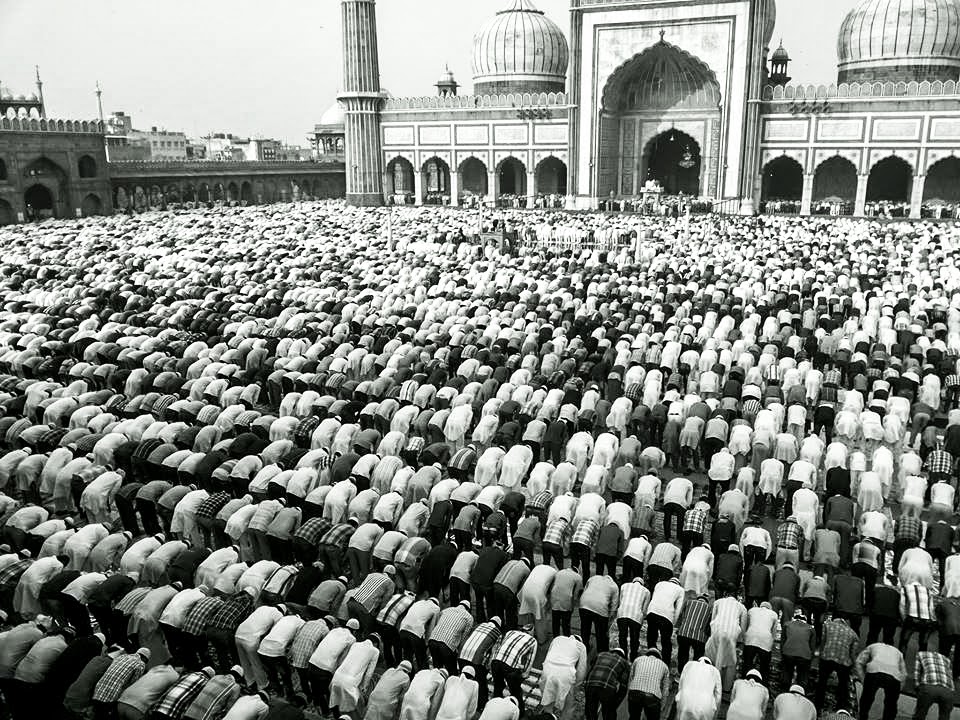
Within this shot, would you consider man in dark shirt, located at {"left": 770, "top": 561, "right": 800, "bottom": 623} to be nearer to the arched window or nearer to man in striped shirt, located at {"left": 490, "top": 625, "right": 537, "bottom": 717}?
man in striped shirt, located at {"left": 490, "top": 625, "right": 537, "bottom": 717}

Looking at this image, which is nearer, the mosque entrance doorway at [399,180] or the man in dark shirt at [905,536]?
the man in dark shirt at [905,536]

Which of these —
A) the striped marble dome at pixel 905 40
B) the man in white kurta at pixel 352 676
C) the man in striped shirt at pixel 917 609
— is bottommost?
the man in white kurta at pixel 352 676

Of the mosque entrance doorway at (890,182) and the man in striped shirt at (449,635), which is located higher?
the mosque entrance doorway at (890,182)

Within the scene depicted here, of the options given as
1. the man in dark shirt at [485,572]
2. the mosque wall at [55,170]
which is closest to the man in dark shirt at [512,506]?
the man in dark shirt at [485,572]

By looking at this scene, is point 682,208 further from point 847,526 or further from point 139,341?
point 847,526

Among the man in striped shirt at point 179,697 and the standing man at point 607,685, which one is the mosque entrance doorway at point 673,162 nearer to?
the standing man at point 607,685

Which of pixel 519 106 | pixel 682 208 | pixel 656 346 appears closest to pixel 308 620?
pixel 656 346

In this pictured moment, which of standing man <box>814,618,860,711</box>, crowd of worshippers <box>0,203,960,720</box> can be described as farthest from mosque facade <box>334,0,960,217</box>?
standing man <box>814,618,860,711</box>

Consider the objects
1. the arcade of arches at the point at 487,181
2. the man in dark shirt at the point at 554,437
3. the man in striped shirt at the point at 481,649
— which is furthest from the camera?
the arcade of arches at the point at 487,181
